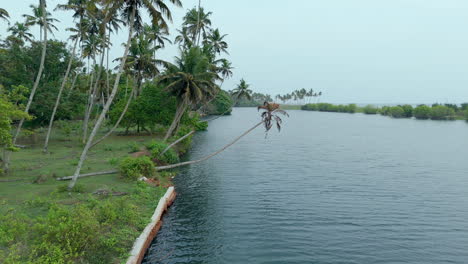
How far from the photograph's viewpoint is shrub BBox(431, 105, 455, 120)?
11950 centimetres

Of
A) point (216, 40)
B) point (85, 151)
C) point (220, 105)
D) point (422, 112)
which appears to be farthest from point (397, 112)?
point (85, 151)

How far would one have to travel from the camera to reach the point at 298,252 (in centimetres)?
1441

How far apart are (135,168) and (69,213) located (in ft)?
32.1

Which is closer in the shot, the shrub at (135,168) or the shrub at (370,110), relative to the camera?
the shrub at (135,168)

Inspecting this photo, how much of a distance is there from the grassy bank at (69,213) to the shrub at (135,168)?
0.42m

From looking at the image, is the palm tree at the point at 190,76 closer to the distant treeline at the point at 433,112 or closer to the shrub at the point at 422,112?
the distant treeline at the point at 433,112

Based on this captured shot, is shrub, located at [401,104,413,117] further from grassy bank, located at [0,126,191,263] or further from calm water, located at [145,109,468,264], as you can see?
grassy bank, located at [0,126,191,263]

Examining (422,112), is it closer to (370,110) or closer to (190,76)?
(370,110)

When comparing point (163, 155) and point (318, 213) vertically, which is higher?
point (163, 155)

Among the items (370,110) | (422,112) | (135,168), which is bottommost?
(135,168)

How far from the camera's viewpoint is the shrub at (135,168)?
22405 mm

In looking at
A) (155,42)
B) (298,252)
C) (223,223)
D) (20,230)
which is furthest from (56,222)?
(155,42)

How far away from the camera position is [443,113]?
11944 cm

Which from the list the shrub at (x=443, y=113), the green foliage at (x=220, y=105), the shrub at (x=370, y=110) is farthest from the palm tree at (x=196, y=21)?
the shrub at (x=370, y=110)
